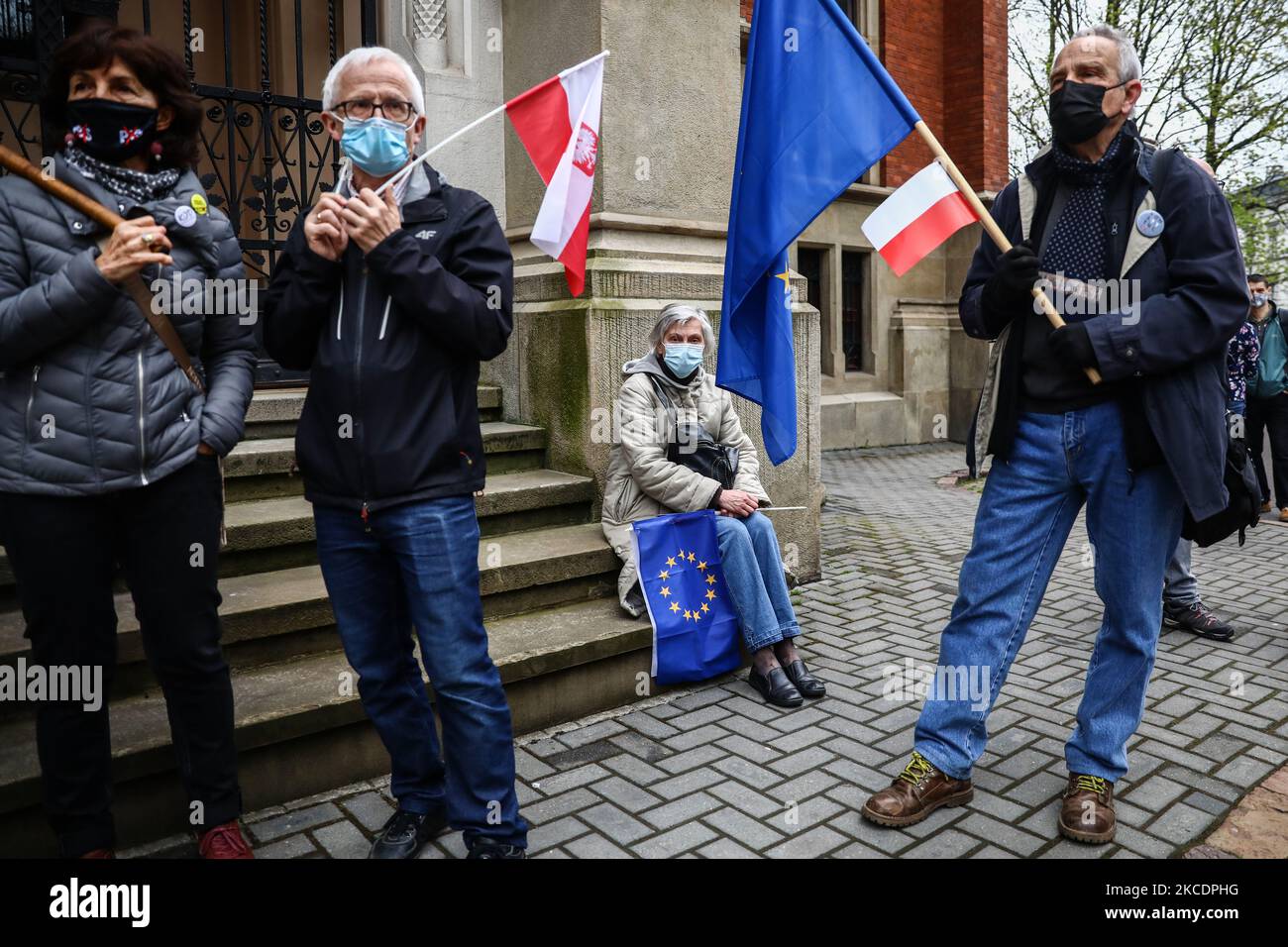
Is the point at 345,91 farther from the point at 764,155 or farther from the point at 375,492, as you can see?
the point at 764,155

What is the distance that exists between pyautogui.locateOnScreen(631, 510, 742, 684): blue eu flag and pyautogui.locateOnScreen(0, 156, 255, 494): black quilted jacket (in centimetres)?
224

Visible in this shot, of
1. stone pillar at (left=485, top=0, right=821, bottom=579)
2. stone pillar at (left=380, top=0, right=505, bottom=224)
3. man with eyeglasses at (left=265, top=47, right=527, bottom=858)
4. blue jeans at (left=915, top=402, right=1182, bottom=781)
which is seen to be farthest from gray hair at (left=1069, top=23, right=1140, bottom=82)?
stone pillar at (left=380, top=0, right=505, bottom=224)

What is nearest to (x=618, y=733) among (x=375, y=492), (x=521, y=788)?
(x=521, y=788)

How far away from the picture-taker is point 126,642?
354 cm

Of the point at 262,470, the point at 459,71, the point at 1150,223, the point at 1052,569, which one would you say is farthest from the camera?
the point at 459,71

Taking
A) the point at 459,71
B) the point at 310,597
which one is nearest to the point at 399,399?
the point at 310,597

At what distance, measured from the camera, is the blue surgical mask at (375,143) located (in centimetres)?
269

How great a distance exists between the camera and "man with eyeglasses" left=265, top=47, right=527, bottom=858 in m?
2.70

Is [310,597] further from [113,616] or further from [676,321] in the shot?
[676,321]

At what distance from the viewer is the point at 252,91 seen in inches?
248

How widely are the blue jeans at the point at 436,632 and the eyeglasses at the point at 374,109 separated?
107 centimetres

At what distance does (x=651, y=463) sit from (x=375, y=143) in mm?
2247

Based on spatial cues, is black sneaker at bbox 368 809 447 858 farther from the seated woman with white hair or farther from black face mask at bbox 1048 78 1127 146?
black face mask at bbox 1048 78 1127 146
